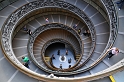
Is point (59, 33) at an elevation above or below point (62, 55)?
above

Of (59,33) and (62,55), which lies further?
(62,55)

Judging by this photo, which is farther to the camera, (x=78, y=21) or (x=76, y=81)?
(x=78, y=21)

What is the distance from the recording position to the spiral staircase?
9.41 m

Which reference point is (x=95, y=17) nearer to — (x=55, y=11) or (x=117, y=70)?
(x=55, y=11)

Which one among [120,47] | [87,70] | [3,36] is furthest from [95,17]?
[3,36]

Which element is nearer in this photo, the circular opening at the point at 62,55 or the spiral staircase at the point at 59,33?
the spiral staircase at the point at 59,33

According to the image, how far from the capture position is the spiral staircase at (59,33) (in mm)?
9414

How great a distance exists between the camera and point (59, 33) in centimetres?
1669

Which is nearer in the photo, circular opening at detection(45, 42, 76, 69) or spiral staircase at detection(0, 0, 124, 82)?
spiral staircase at detection(0, 0, 124, 82)

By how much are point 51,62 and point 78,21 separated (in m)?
5.39

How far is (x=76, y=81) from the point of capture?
6.34 metres

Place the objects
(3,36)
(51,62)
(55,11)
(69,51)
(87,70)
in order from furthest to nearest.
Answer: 1. (69,51)
2. (51,62)
3. (55,11)
4. (3,36)
5. (87,70)

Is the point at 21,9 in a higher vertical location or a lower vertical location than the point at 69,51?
lower

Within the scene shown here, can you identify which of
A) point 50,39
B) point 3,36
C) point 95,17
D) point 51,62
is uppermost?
point 95,17
